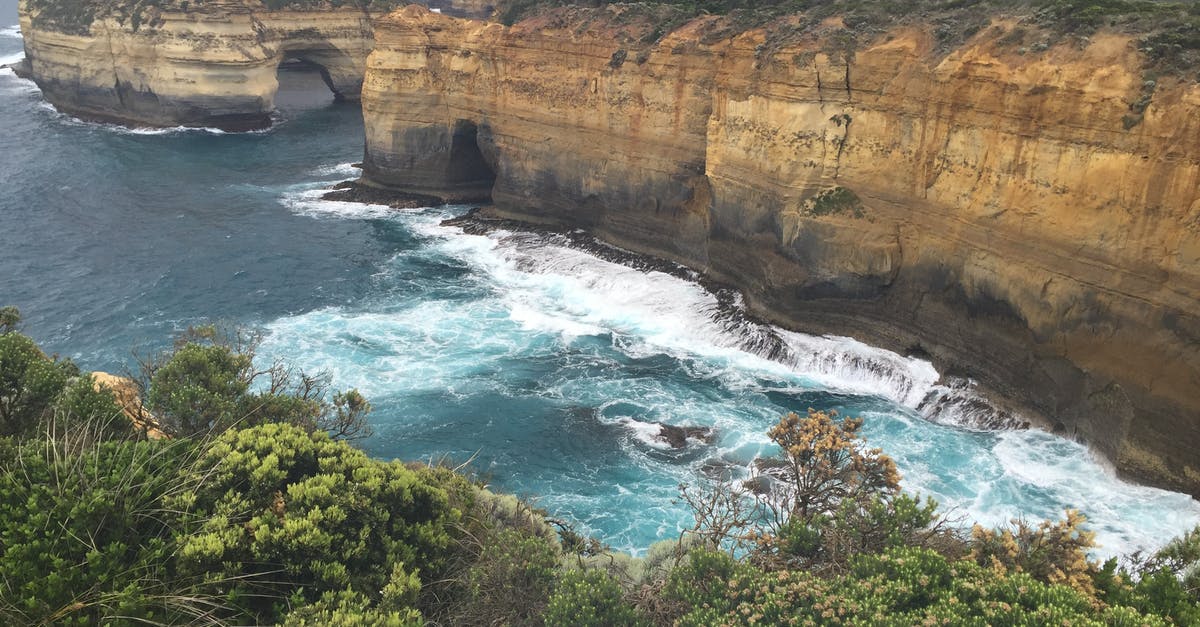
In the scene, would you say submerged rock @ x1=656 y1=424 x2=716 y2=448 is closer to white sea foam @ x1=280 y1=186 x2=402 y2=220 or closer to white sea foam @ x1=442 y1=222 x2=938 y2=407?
white sea foam @ x1=442 y1=222 x2=938 y2=407

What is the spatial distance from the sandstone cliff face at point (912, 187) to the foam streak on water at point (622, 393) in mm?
1664

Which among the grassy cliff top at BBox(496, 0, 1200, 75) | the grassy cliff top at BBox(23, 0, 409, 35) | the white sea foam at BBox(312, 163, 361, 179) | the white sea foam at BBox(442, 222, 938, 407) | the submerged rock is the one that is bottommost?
the submerged rock

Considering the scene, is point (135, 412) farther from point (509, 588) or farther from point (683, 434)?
point (683, 434)

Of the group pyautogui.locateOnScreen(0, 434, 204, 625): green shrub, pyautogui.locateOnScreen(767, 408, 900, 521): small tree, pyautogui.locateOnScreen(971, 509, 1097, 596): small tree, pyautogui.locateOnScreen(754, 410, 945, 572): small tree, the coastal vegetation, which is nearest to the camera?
pyautogui.locateOnScreen(0, 434, 204, 625): green shrub

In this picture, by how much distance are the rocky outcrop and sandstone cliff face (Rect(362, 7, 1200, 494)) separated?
27.1m

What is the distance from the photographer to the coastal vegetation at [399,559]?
37.2 feet

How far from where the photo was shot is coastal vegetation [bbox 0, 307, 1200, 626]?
11.4 meters

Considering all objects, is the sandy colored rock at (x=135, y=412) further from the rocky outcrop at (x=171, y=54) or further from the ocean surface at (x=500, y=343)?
the rocky outcrop at (x=171, y=54)

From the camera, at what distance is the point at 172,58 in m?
62.2

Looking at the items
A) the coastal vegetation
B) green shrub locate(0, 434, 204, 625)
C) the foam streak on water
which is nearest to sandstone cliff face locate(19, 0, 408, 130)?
the foam streak on water

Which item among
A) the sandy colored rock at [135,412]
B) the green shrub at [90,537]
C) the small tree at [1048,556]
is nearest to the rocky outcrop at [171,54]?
the sandy colored rock at [135,412]

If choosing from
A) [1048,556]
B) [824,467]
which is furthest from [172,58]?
[1048,556]

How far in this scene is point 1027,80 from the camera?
24.5m

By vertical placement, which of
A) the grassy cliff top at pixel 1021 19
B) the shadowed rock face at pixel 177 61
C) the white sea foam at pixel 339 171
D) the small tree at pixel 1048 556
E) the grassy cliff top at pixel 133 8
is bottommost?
the white sea foam at pixel 339 171
